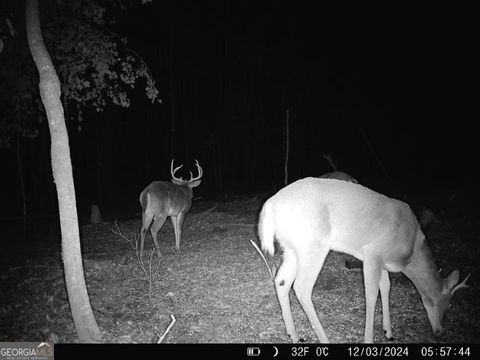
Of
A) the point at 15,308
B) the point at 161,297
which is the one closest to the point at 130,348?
the point at 161,297

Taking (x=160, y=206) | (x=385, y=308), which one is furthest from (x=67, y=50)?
(x=385, y=308)

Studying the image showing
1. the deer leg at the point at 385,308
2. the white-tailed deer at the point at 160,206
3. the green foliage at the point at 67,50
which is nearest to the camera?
the deer leg at the point at 385,308

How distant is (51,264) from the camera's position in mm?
7602

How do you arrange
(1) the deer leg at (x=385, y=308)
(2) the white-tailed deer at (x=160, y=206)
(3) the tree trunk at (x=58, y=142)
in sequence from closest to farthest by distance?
1. (3) the tree trunk at (x=58, y=142)
2. (1) the deer leg at (x=385, y=308)
3. (2) the white-tailed deer at (x=160, y=206)

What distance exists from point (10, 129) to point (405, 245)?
7.78 meters

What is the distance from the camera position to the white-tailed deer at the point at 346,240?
4.49 m

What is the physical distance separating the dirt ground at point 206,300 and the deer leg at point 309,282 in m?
0.33

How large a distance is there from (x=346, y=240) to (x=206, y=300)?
104 inches

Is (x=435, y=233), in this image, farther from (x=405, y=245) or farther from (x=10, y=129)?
(x=10, y=129)

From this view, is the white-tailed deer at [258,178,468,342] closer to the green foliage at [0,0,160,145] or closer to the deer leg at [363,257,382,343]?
the deer leg at [363,257,382,343]

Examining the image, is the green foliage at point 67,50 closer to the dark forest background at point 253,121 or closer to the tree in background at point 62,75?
the tree in background at point 62,75

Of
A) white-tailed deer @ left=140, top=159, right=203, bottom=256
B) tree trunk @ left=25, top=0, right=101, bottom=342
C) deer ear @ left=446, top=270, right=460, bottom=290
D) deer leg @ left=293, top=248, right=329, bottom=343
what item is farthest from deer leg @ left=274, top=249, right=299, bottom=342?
white-tailed deer @ left=140, top=159, right=203, bottom=256

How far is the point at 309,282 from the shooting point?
14.7 feet

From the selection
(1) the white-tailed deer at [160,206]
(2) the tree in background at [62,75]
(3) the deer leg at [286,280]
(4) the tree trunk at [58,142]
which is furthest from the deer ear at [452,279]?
(1) the white-tailed deer at [160,206]
